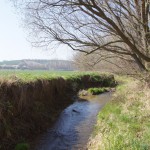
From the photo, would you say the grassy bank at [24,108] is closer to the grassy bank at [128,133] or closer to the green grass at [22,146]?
the green grass at [22,146]

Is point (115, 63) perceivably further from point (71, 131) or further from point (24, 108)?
point (24, 108)

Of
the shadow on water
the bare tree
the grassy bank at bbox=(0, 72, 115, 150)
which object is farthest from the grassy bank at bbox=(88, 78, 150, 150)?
the bare tree

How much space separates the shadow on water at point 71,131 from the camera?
10.4 meters

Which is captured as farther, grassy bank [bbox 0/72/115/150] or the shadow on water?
the shadow on water

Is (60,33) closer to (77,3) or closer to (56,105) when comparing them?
(77,3)

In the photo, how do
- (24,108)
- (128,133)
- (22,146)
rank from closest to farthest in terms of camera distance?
(128,133), (22,146), (24,108)

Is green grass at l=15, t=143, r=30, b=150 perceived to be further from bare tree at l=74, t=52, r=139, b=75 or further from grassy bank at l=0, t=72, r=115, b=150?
bare tree at l=74, t=52, r=139, b=75

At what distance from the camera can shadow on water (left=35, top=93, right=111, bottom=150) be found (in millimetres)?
10414

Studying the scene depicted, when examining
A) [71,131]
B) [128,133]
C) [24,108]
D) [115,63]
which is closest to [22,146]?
[24,108]

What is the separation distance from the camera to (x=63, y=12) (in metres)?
11.3

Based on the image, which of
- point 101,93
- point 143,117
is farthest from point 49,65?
point 143,117

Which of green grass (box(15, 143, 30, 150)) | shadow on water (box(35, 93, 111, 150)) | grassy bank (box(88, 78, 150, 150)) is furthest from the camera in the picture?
shadow on water (box(35, 93, 111, 150))

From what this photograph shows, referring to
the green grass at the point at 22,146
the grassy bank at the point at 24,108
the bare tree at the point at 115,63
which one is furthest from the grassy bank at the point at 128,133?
the bare tree at the point at 115,63

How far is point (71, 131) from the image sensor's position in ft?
41.0
